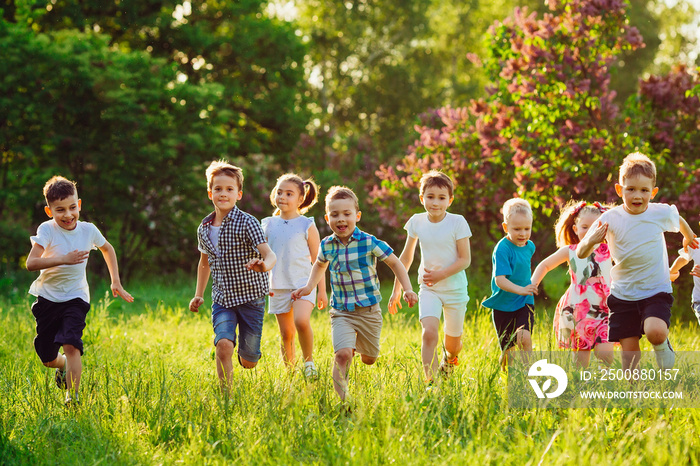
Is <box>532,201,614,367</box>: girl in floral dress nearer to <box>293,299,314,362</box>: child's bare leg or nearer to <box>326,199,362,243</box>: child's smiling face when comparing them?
<box>326,199,362,243</box>: child's smiling face

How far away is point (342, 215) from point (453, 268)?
1042mm

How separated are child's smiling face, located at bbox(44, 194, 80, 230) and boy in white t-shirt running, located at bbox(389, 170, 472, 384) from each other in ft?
8.48

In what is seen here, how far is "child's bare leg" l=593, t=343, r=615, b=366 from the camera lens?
5.32m

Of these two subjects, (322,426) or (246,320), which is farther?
(246,320)

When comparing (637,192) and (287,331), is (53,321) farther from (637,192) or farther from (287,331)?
(637,192)

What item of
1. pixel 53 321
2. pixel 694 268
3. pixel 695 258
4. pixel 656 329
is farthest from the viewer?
pixel 695 258

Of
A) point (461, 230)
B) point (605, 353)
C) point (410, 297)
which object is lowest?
point (605, 353)

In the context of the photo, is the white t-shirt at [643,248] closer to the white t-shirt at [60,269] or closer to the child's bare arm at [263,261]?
the child's bare arm at [263,261]

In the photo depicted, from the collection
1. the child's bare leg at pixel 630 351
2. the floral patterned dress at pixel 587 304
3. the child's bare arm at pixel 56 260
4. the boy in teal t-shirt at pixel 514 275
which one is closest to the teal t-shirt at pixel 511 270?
the boy in teal t-shirt at pixel 514 275

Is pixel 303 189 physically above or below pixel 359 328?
above

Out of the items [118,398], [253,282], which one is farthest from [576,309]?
[118,398]

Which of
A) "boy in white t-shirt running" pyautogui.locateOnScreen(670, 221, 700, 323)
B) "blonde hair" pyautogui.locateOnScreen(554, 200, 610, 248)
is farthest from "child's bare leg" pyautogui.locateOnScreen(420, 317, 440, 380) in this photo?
"boy in white t-shirt running" pyautogui.locateOnScreen(670, 221, 700, 323)

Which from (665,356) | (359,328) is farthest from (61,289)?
(665,356)

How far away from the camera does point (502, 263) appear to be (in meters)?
5.31
